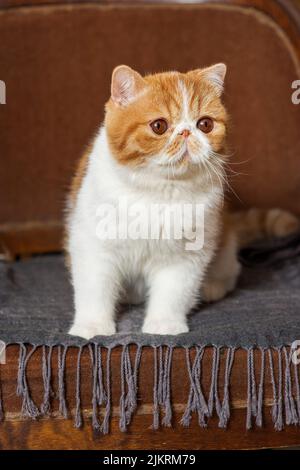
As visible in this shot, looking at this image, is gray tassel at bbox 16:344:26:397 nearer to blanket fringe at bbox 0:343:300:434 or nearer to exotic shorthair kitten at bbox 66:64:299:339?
blanket fringe at bbox 0:343:300:434

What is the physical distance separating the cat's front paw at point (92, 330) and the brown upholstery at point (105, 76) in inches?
31.4

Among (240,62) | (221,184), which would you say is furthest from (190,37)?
(221,184)

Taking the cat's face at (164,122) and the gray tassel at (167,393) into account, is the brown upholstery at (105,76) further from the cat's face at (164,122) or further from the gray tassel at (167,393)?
the gray tassel at (167,393)

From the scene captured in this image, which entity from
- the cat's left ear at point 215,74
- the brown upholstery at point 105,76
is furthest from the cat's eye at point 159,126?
the brown upholstery at point 105,76

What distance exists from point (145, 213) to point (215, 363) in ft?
1.16

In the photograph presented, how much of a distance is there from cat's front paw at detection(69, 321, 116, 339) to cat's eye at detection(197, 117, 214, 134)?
1.56ft

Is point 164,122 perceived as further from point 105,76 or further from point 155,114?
point 105,76

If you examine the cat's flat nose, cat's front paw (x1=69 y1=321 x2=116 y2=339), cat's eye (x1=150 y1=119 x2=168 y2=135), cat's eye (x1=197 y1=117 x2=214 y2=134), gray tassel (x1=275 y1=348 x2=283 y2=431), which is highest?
cat's eye (x1=197 y1=117 x2=214 y2=134)

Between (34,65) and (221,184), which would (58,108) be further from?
(221,184)

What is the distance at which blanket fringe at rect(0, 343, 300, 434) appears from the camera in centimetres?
124

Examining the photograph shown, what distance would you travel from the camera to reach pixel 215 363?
127 cm

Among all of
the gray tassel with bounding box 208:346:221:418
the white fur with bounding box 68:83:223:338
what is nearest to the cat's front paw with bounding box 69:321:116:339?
the white fur with bounding box 68:83:223:338

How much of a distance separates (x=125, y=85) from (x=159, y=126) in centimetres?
12

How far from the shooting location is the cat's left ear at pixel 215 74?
138 centimetres
